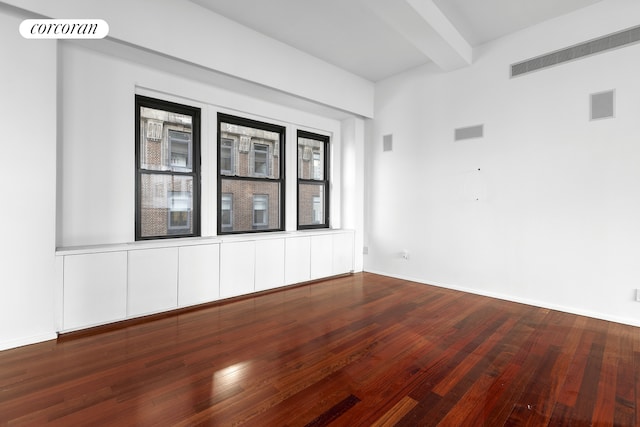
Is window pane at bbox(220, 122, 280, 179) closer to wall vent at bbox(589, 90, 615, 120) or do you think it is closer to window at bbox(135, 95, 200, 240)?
window at bbox(135, 95, 200, 240)

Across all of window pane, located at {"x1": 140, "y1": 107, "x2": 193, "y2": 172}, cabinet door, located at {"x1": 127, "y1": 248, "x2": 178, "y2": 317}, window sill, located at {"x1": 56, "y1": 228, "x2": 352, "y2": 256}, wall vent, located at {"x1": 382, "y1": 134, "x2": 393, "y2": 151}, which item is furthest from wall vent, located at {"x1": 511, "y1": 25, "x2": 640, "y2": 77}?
cabinet door, located at {"x1": 127, "y1": 248, "x2": 178, "y2": 317}

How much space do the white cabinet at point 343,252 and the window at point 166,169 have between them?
224cm

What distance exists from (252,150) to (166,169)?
1.30 metres

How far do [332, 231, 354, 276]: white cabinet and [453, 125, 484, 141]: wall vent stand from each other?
2.27m

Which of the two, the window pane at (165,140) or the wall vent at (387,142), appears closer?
the window pane at (165,140)

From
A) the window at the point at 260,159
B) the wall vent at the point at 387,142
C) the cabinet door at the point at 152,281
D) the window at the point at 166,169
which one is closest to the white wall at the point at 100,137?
the window at the point at 166,169

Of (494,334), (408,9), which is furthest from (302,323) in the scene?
(408,9)

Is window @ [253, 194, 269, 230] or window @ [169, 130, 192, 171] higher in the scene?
window @ [169, 130, 192, 171]

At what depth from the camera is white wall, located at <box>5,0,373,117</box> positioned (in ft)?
9.34

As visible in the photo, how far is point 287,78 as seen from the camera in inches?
167

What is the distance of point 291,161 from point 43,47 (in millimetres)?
3095

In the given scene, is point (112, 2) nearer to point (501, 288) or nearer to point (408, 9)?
point (408, 9)

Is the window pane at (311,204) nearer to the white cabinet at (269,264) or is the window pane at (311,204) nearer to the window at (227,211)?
the white cabinet at (269,264)

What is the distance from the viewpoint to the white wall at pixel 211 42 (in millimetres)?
2848
